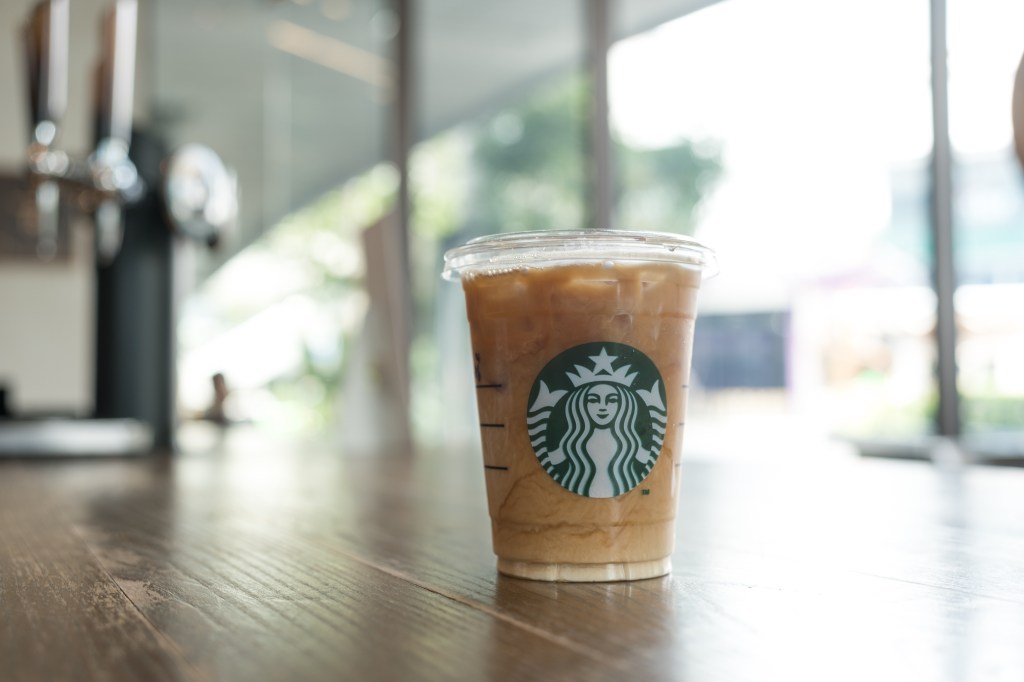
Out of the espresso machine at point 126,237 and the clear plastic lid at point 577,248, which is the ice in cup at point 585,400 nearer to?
the clear plastic lid at point 577,248

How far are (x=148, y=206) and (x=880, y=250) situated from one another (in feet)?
6.38

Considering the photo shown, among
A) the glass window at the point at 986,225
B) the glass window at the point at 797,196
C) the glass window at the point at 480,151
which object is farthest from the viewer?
the glass window at the point at 480,151

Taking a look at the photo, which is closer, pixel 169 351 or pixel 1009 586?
pixel 1009 586

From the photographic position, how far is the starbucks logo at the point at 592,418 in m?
0.54

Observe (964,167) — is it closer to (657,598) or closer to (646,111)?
(646,111)

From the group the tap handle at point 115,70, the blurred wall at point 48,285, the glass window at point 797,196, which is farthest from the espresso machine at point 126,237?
the blurred wall at point 48,285

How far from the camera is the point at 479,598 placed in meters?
0.50

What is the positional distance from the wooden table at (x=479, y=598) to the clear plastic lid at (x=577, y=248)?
0.17 metres

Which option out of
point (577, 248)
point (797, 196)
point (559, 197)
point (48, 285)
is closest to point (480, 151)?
point (559, 197)

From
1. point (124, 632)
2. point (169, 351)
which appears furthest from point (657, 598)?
point (169, 351)

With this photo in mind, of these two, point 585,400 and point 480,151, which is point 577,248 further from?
Answer: point 480,151

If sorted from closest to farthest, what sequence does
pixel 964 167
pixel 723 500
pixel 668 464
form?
pixel 668 464 < pixel 723 500 < pixel 964 167

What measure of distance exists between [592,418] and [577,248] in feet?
0.30

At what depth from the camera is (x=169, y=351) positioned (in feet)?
7.14
